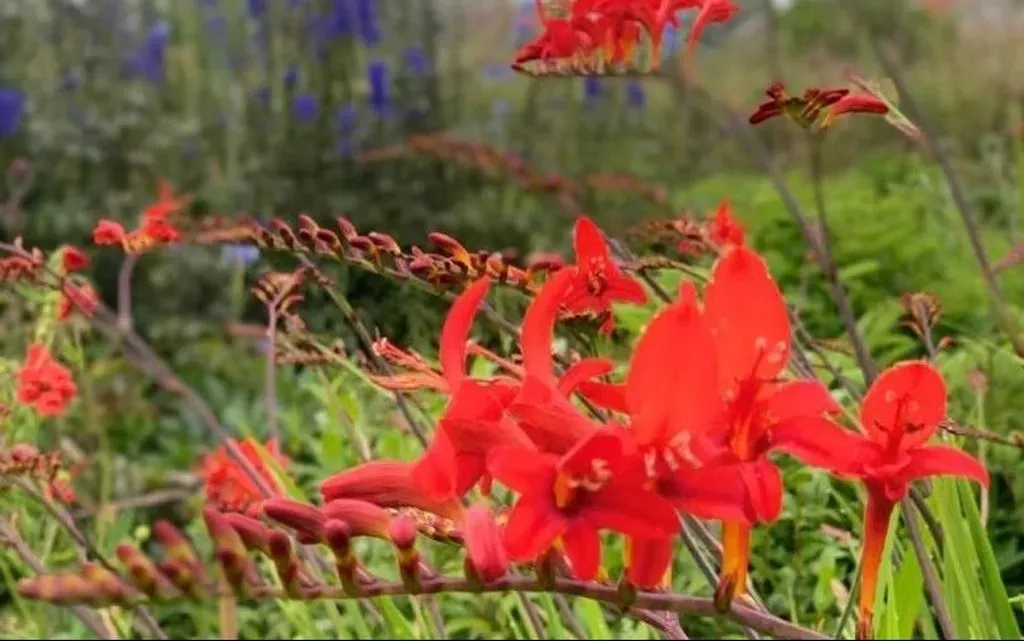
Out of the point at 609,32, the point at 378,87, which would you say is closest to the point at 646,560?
the point at 609,32

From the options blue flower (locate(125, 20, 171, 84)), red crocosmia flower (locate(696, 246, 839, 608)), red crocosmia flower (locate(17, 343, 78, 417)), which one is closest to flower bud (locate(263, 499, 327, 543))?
red crocosmia flower (locate(696, 246, 839, 608))

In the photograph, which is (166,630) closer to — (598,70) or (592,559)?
(598,70)

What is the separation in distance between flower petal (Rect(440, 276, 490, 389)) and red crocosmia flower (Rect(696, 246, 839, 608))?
0.39 feet

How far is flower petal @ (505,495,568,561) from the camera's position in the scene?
64 cm

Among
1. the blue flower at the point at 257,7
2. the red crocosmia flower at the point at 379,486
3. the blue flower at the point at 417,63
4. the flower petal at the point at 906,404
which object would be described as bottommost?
the red crocosmia flower at the point at 379,486

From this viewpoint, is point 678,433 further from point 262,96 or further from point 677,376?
point 262,96

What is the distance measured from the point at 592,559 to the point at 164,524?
7.8 inches

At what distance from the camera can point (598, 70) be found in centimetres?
110

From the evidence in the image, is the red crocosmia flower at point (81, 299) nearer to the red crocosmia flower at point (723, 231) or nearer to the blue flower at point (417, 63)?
the red crocosmia flower at point (723, 231)

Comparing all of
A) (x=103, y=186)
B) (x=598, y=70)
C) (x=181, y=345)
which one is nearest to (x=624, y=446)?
(x=598, y=70)

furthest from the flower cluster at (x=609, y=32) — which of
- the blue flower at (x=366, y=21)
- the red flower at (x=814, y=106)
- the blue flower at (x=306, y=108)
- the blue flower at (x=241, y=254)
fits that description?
the blue flower at (x=366, y=21)

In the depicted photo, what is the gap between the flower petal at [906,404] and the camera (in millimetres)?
714

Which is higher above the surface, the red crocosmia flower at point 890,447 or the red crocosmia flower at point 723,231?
the red crocosmia flower at point 723,231

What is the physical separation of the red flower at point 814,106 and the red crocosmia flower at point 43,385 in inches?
41.1
